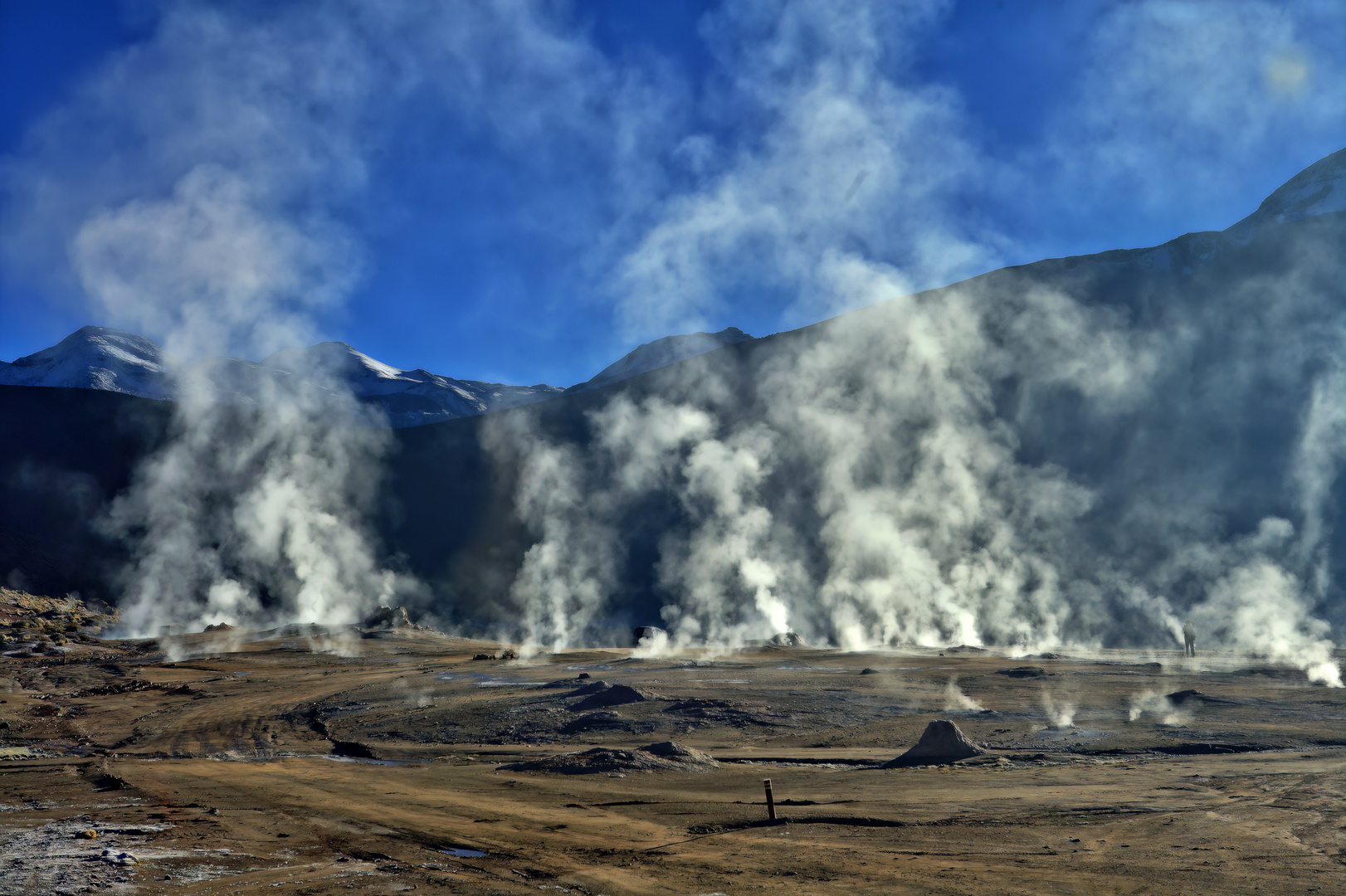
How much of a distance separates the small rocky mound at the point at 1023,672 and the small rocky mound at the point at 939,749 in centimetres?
1227

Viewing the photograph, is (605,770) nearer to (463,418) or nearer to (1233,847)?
(1233,847)

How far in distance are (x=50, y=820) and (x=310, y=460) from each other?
236 feet

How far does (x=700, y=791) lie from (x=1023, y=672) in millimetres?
17188

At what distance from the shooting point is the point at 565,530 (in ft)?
236

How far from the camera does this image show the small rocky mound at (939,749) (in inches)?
528

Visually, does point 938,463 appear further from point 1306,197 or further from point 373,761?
point 373,761

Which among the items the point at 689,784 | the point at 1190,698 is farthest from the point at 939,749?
the point at 1190,698

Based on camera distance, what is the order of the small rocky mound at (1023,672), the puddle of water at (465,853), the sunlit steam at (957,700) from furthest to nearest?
the small rocky mound at (1023,672)
the sunlit steam at (957,700)
the puddle of water at (465,853)

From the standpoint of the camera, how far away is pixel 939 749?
1364 centimetres

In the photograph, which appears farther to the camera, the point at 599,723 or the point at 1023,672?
the point at 1023,672

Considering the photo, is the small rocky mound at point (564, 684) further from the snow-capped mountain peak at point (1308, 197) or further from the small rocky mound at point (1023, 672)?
the snow-capped mountain peak at point (1308, 197)

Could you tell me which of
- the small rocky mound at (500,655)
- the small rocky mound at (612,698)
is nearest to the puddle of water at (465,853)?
the small rocky mound at (612,698)

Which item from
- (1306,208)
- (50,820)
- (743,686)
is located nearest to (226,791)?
(50,820)

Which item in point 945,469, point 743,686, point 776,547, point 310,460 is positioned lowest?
point 743,686
